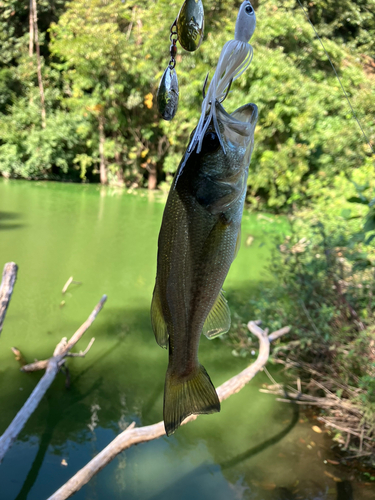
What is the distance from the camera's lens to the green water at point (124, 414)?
3088 mm

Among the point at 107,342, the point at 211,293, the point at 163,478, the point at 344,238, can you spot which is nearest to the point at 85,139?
the point at 107,342

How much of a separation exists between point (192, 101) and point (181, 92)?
37 cm

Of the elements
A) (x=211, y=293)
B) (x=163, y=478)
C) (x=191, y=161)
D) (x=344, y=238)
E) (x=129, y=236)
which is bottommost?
(x=163, y=478)

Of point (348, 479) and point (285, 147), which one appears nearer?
point (348, 479)

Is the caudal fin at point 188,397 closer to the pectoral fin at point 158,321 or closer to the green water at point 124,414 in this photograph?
the pectoral fin at point 158,321

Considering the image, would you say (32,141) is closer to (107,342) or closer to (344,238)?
(107,342)

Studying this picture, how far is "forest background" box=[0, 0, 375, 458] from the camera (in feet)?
33.1

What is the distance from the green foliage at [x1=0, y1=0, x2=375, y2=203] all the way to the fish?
24.6 ft

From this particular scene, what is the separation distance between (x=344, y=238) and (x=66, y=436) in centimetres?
305

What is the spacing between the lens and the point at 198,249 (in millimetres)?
764

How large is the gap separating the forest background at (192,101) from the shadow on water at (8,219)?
454 centimetres

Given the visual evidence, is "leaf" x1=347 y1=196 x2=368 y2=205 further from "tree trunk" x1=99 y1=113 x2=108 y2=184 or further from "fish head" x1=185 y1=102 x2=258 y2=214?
"tree trunk" x1=99 y1=113 x2=108 y2=184

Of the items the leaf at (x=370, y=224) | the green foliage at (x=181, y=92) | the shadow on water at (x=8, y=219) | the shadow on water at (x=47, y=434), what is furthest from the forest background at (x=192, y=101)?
the shadow on water at (x=8, y=219)

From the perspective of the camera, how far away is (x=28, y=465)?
10.2ft
